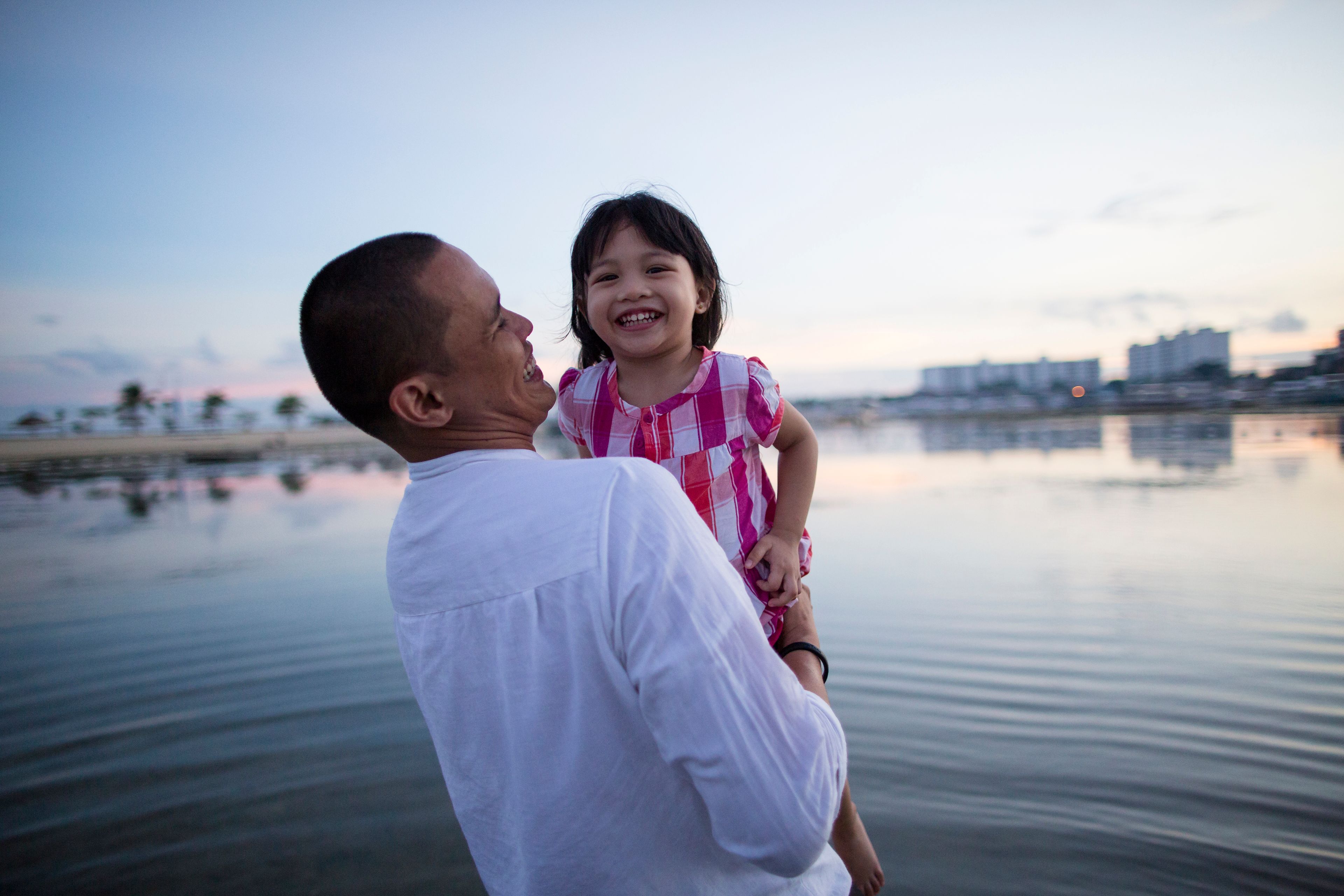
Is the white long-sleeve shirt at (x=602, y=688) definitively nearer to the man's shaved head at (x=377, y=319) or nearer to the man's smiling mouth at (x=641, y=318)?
the man's shaved head at (x=377, y=319)

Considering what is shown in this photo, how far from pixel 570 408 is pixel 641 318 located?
353 mm

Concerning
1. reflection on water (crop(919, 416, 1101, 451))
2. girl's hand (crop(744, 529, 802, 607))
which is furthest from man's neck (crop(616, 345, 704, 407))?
reflection on water (crop(919, 416, 1101, 451))

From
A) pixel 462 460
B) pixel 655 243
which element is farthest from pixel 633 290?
pixel 462 460

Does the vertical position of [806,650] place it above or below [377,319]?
below

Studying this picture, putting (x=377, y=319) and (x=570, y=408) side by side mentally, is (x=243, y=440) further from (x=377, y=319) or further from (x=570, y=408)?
(x=377, y=319)

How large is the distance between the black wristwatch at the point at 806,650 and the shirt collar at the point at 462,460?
2.43 ft

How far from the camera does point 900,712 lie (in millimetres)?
3662

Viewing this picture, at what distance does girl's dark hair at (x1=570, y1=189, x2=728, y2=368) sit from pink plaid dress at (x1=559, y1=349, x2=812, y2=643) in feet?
0.78

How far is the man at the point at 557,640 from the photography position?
0.80 m

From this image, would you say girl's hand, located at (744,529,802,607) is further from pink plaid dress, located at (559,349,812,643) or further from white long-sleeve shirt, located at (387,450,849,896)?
white long-sleeve shirt, located at (387,450,849,896)

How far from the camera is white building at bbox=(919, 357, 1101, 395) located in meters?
97.1

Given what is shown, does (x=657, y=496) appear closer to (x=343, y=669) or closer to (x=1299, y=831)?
(x=1299, y=831)

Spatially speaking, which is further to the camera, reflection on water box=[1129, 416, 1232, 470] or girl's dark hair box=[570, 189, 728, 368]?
reflection on water box=[1129, 416, 1232, 470]

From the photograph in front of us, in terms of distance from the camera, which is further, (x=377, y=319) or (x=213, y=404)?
(x=213, y=404)
